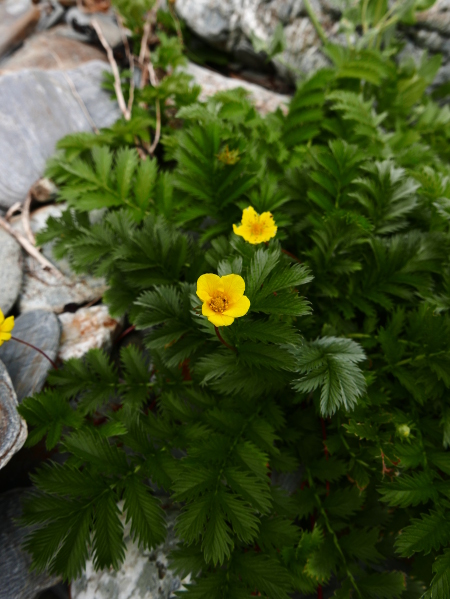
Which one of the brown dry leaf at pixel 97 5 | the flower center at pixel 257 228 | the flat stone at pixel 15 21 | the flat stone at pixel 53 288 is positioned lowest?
the flat stone at pixel 53 288

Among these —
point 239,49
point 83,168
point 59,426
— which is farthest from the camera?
point 239,49

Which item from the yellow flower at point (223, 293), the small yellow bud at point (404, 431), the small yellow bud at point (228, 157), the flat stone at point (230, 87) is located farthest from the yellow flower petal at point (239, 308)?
the flat stone at point (230, 87)

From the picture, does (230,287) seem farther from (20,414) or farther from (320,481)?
(320,481)

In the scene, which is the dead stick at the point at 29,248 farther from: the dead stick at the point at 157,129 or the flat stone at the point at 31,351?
the dead stick at the point at 157,129

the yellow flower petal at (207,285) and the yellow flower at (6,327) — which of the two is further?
the yellow flower at (6,327)

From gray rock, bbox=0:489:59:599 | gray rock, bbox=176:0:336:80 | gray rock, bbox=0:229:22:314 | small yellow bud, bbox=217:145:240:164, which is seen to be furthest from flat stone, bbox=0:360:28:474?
gray rock, bbox=176:0:336:80

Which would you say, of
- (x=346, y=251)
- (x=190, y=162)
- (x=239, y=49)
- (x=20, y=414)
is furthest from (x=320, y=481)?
(x=239, y=49)
